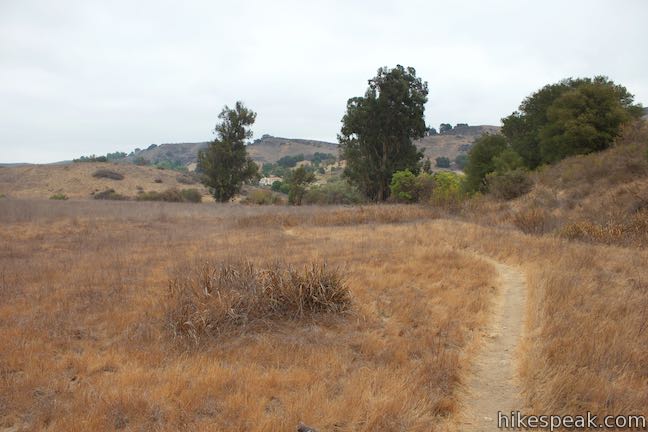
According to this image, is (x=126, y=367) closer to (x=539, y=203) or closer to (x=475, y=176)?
(x=539, y=203)

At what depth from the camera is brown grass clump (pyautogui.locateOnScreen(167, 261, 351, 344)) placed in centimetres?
586

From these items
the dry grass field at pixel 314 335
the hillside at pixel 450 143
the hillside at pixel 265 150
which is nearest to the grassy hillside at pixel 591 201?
the dry grass field at pixel 314 335

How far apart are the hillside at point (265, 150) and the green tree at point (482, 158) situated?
88595 mm

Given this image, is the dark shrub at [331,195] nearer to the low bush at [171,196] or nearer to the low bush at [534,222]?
the low bush at [171,196]

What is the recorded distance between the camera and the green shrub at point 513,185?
22261 millimetres

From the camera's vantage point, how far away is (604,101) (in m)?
21.5

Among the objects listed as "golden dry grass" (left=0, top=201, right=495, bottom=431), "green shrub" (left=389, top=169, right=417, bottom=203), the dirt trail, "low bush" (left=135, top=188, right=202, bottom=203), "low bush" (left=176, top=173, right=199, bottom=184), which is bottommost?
the dirt trail

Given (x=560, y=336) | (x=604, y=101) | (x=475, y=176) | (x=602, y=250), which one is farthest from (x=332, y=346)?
(x=475, y=176)

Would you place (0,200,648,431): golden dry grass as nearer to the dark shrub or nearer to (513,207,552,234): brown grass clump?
(513,207,552,234): brown grass clump

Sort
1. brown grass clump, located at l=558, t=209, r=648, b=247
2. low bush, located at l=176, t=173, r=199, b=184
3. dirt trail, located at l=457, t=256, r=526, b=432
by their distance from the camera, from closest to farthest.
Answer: dirt trail, located at l=457, t=256, r=526, b=432 → brown grass clump, located at l=558, t=209, r=648, b=247 → low bush, located at l=176, t=173, r=199, b=184

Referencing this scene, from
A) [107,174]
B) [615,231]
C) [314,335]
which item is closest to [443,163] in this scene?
[107,174]

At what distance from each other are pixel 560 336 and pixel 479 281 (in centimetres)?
312

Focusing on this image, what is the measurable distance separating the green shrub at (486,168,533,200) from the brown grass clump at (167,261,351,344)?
18359mm

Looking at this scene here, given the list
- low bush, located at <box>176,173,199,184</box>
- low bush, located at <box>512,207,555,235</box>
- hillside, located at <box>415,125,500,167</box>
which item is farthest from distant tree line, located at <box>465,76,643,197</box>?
hillside, located at <box>415,125,500,167</box>
